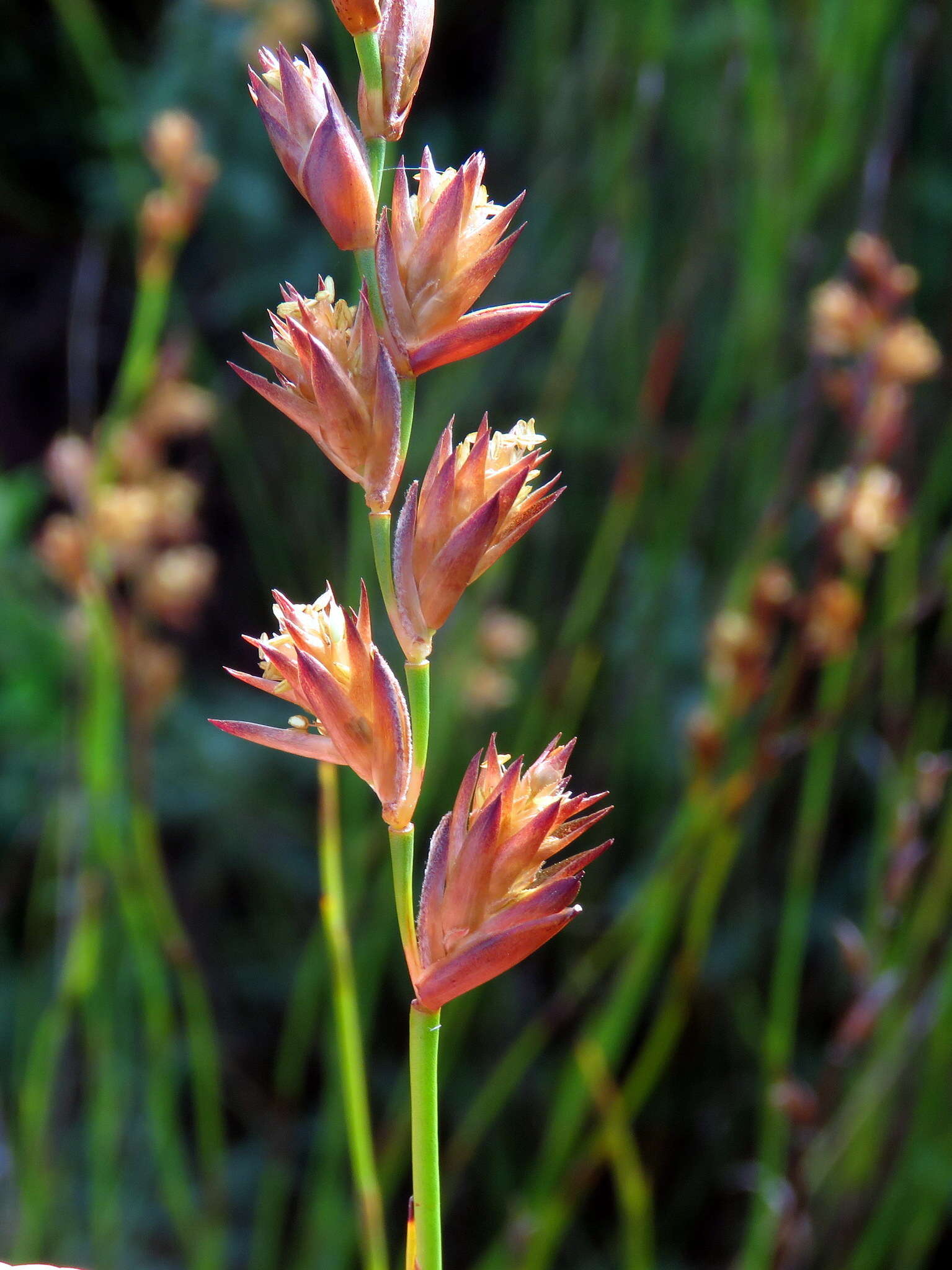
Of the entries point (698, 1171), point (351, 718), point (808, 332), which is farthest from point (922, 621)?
point (351, 718)

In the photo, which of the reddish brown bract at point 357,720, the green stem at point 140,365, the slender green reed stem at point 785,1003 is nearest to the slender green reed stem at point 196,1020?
the green stem at point 140,365

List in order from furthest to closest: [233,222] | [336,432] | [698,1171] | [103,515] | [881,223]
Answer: [233,222], [881,223], [698,1171], [103,515], [336,432]

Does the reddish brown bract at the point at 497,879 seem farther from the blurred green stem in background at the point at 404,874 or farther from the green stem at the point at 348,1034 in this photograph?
the green stem at the point at 348,1034

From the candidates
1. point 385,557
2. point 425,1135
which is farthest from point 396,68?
point 425,1135

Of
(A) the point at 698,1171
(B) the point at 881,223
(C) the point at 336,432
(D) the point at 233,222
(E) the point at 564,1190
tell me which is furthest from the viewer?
(D) the point at 233,222

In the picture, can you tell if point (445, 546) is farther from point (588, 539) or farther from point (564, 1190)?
point (588, 539)

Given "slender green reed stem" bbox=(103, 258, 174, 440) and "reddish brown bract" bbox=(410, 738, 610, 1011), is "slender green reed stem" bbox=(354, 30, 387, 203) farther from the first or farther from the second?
"slender green reed stem" bbox=(103, 258, 174, 440)
